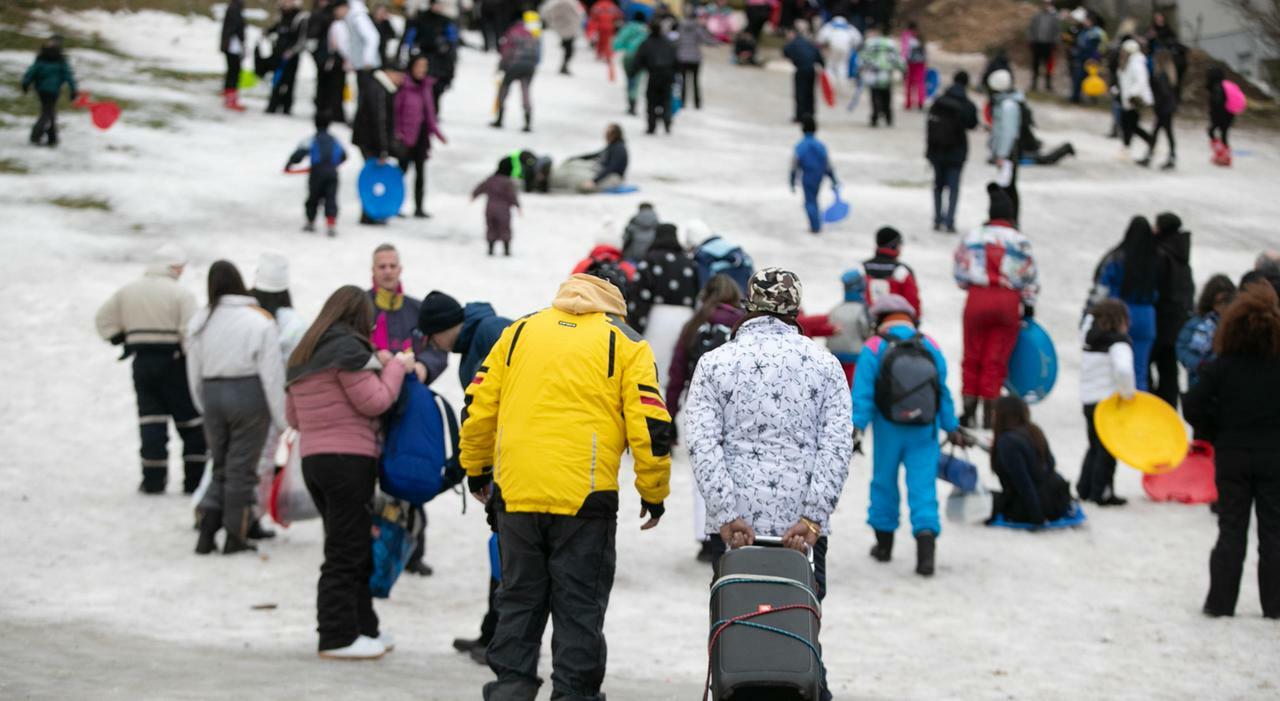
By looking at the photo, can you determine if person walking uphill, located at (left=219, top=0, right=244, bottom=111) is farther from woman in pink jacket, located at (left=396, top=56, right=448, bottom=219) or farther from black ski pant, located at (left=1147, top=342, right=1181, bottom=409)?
black ski pant, located at (left=1147, top=342, right=1181, bottom=409)

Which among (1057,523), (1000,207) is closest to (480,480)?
(1057,523)

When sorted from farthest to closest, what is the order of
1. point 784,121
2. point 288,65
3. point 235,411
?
point 784,121 → point 288,65 → point 235,411

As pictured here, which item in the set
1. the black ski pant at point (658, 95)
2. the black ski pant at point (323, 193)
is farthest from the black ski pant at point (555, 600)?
the black ski pant at point (658, 95)

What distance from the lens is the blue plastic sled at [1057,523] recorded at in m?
10.7

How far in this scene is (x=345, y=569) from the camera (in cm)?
723

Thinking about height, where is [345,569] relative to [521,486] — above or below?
below

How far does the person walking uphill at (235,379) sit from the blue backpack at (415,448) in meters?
1.86

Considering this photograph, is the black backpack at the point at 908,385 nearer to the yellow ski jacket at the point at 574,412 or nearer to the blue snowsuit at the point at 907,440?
the blue snowsuit at the point at 907,440

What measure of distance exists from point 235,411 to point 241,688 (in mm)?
2854

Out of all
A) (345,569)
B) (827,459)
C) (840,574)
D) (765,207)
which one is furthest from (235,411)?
(765,207)

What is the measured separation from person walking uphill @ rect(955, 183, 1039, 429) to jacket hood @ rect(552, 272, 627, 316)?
23.7ft

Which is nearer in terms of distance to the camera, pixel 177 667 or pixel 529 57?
pixel 177 667

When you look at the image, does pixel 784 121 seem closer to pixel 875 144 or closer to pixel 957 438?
pixel 875 144

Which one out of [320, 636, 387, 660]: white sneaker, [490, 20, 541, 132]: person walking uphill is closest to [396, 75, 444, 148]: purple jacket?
[490, 20, 541, 132]: person walking uphill
